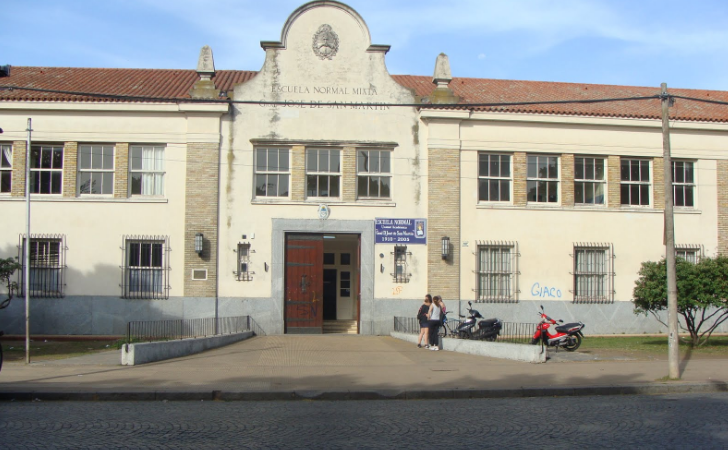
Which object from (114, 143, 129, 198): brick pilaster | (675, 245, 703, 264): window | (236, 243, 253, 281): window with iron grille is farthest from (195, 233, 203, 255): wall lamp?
(675, 245, 703, 264): window

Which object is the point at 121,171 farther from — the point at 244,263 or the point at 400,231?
the point at 400,231

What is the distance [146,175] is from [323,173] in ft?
19.7

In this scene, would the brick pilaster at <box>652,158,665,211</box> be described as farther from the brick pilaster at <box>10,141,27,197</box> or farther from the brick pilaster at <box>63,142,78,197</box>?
the brick pilaster at <box>10,141,27,197</box>

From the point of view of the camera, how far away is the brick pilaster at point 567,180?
80.4 ft

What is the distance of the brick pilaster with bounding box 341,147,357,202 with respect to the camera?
77.2 ft

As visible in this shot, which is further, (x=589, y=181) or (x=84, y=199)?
(x=589, y=181)

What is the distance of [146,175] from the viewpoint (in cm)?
2339

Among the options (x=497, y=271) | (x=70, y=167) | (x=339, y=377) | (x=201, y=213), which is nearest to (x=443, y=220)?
(x=497, y=271)

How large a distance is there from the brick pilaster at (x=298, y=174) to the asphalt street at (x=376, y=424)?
12482 mm

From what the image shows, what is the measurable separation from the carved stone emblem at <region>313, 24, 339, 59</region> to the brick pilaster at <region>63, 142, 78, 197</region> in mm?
8779

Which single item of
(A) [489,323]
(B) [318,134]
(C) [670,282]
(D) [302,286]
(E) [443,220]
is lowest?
(A) [489,323]

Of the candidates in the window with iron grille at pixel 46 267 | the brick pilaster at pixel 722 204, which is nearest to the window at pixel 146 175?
the window with iron grille at pixel 46 267

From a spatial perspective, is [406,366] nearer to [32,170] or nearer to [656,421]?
[656,421]

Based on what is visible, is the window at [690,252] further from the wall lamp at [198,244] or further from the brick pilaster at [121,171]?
the brick pilaster at [121,171]
